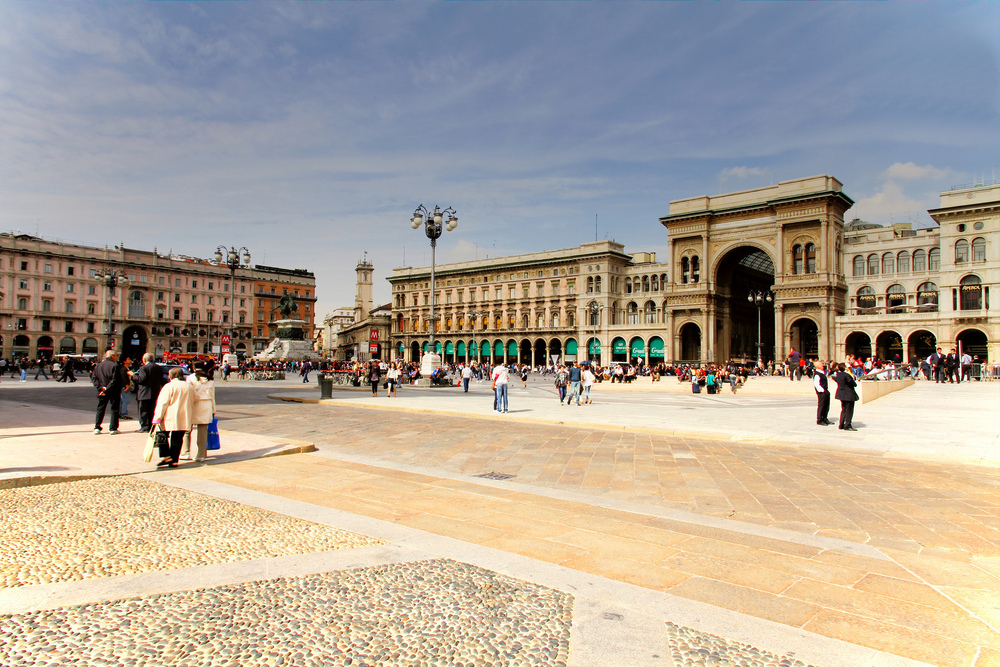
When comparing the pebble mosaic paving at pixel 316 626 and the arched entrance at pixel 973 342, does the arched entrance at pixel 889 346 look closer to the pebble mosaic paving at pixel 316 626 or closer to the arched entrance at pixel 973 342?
the arched entrance at pixel 973 342

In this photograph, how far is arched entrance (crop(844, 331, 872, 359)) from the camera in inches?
2010

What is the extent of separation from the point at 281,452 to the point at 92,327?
8228 centimetres

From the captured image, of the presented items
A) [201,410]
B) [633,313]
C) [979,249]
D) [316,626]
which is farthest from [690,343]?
[316,626]

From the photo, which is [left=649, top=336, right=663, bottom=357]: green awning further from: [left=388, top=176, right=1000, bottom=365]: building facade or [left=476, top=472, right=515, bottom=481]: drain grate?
[left=476, top=472, right=515, bottom=481]: drain grate

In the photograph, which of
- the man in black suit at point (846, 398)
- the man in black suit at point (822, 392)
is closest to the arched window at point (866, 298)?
the man in black suit at point (822, 392)

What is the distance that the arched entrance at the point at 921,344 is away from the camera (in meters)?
48.2

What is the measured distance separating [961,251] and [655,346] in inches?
1094

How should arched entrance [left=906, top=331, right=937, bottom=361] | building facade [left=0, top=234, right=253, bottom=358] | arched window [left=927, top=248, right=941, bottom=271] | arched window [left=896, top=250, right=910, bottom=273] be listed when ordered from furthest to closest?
building facade [left=0, top=234, right=253, bottom=358] < arched window [left=896, top=250, right=910, bottom=273] < arched window [left=927, top=248, right=941, bottom=271] < arched entrance [left=906, top=331, right=937, bottom=361]

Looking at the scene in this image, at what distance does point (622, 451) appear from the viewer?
930 centimetres

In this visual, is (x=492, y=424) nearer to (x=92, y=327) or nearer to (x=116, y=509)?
(x=116, y=509)

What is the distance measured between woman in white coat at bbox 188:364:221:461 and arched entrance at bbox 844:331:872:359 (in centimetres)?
5376

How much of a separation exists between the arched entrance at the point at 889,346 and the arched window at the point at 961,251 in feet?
23.8

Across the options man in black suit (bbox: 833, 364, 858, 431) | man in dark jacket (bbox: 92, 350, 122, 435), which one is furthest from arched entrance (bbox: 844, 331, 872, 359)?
man in dark jacket (bbox: 92, 350, 122, 435)

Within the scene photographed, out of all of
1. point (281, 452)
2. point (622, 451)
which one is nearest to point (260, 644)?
point (281, 452)
